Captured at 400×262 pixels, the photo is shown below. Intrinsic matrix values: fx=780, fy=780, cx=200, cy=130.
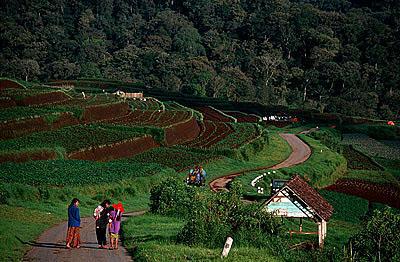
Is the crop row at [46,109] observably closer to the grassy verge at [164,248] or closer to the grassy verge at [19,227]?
the grassy verge at [19,227]

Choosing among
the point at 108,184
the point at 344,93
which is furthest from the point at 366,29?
the point at 108,184

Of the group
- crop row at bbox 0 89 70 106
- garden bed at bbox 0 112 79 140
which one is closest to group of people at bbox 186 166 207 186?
garden bed at bbox 0 112 79 140

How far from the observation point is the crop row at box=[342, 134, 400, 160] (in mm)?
68188

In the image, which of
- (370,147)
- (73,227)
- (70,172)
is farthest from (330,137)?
(73,227)

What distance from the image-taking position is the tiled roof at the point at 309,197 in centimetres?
2592

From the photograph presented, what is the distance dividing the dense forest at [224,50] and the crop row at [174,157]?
6176 centimetres

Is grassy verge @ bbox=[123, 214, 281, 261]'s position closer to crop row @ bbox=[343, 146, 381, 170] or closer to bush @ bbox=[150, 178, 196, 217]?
bush @ bbox=[150, 178, 196, 217]

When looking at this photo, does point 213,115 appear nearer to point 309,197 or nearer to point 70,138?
point 70,138

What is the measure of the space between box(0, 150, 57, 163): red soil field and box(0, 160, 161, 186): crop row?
918 mm

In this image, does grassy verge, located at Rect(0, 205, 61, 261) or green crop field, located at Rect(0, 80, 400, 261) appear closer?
grassy verge, located at Rect(0, 205, 61, 261)

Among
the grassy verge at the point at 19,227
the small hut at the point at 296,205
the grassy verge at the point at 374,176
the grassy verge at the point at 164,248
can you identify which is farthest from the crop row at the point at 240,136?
the grassy verge at the point at 164,248

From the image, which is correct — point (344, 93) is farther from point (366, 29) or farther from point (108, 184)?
point (108, 184)

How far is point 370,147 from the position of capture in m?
73.2

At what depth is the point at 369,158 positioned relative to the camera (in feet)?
211
